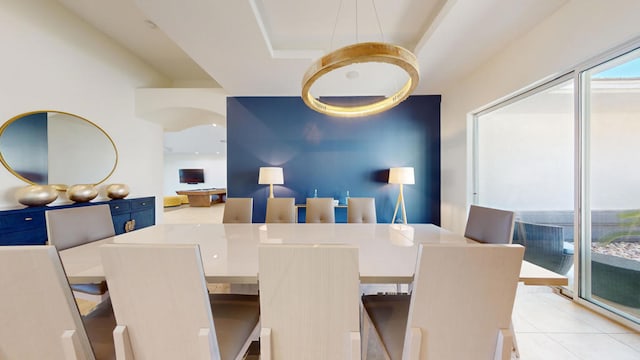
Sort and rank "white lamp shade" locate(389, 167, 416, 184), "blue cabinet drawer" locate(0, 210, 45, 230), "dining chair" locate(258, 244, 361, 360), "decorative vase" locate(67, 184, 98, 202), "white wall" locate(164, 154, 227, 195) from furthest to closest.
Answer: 1. "white wall" locate(164, 154, 227, 195)
2. "white lamp shade" locate(389, 167, 416, 184)
3. "decorative vase" locate(67, 184, 98, 202)
4. "blue cabinet drawer" locate(0, 210, 45, 230)
5. "dining chair" locate(258, 244, 361, 360)

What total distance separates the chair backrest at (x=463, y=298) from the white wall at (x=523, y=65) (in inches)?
88.2

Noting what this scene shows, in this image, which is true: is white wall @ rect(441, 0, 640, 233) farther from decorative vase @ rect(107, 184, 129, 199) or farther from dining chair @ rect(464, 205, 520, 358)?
decorative vase @ rect(107, 184, 129, 199)

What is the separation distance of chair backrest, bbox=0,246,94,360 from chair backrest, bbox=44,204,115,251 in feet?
2.79

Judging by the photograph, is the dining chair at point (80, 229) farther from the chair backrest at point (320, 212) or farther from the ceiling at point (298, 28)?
the ceiling at point (298, 28)

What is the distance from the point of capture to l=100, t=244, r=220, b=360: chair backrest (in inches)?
31.3

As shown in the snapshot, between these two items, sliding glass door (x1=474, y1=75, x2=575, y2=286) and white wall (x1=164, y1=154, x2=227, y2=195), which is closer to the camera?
sliding glass door (x1=474, y1=75, x2=575, y2=286)

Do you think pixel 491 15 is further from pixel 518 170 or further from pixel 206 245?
pixel 206 245

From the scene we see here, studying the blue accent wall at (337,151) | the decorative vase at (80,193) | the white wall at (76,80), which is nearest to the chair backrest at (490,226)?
the blue accent wall at (337,151)

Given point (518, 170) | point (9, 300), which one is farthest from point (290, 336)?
point (518, 170)

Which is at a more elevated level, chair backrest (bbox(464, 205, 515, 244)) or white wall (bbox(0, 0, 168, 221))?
white wall (bbox(0, 0, 168, 221))

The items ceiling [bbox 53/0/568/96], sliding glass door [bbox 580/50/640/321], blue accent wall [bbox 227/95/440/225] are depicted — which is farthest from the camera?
blue accent wall [bbox 227/95/440/225]

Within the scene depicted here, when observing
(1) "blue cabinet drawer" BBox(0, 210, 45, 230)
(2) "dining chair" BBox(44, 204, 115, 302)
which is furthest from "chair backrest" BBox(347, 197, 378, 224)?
(1) "blue cabinet drawer" BBox(0, 210, 45, 230)

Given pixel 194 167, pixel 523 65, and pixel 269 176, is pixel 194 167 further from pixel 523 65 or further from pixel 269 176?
pixel 523 65

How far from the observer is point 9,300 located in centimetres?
80
